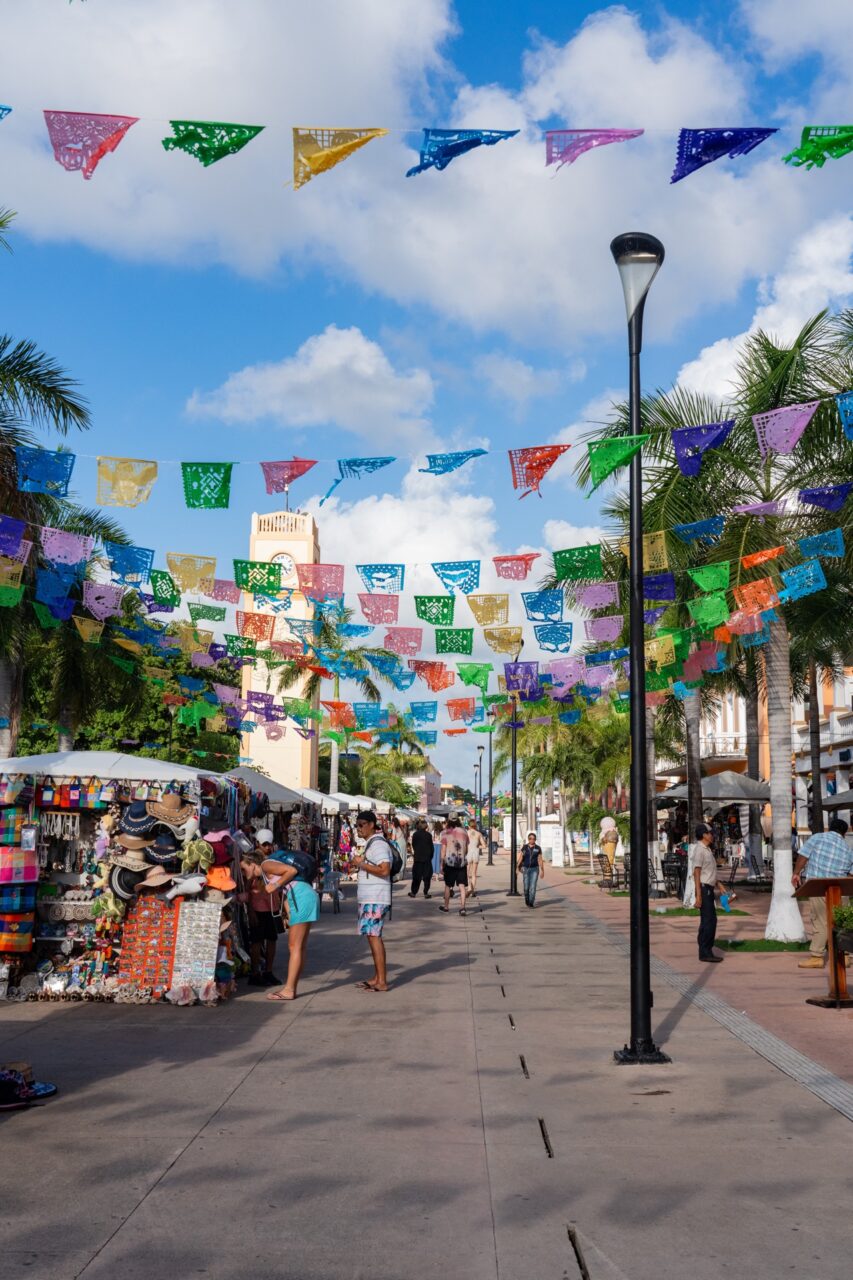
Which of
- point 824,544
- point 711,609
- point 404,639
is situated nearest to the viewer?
point 824,544

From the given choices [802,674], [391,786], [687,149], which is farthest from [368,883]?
[391,786]

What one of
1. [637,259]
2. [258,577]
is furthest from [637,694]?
[258,577]

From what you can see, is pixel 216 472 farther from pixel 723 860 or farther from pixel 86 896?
pixel 723 860

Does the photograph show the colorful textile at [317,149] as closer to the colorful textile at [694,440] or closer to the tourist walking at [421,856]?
the colorful textile at [694,440]

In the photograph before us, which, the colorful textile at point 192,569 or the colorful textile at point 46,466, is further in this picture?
the colorful textile at point 192,569

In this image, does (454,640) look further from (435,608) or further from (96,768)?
(96,768)

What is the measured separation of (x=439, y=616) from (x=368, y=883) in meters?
7.98

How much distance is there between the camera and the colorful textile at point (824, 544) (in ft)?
48.7

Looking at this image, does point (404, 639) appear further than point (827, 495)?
Yes

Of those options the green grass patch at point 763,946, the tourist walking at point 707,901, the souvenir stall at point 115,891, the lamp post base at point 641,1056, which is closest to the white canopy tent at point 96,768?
the souvenir stall at point 115,891

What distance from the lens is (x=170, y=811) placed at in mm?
11781

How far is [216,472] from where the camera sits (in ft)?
47.1

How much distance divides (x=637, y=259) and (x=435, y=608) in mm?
10359

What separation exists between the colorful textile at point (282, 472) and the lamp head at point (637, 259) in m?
5.96
